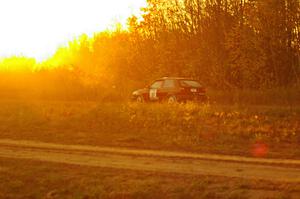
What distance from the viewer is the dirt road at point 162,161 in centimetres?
1014

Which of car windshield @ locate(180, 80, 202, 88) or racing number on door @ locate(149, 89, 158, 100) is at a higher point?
car windshield @ locate(180, 80, 202, 88)

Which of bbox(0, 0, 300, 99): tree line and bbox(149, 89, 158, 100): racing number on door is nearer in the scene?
bbox(149, 89, 158, 100): racing number on door

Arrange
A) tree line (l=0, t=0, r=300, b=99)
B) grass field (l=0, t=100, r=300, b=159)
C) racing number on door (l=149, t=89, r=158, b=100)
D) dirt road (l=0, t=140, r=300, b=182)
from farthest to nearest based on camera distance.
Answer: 1. tree line (l=0, t=0, r=300, b=99)
2. racing number on door (l=149, t=89, r=158, b=100)
3. grass field (l=0, t=100, r=300, b=159)
4. dirt road (l=0, t=140, r=300, b=182)

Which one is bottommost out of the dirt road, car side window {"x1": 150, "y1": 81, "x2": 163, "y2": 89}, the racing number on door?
the dirt road

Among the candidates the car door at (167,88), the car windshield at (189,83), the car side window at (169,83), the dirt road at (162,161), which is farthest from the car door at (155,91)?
the dirt road at (162,161)

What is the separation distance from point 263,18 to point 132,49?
1302cm

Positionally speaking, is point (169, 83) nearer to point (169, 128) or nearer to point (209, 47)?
point (169, 128)

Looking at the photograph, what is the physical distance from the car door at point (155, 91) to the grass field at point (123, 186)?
14.9 meters

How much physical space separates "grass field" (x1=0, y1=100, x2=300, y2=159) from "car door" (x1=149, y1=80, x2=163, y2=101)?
3716mm

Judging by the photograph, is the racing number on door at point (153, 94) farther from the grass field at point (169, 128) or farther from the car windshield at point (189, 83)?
the grass field at point (169, 128)

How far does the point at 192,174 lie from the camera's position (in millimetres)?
9953

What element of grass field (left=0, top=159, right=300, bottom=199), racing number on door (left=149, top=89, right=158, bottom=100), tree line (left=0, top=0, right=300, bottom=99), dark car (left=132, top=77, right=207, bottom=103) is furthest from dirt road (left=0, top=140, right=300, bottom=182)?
tree line (left=0, top=0, right=300, bottom=99)

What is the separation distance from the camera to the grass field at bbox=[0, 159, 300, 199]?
827 centimetres

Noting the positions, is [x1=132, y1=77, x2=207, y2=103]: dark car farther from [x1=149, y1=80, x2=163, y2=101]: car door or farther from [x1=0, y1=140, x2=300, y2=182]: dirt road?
[x1=0, y1=140, x2=300, y2=182]: dirt road
